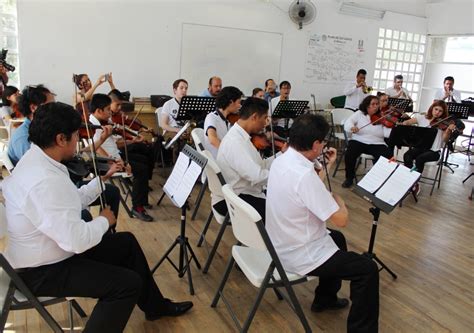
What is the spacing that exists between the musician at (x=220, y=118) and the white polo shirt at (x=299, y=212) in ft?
5.14

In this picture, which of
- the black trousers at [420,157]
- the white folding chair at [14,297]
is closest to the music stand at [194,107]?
the black trousers at [420,157]

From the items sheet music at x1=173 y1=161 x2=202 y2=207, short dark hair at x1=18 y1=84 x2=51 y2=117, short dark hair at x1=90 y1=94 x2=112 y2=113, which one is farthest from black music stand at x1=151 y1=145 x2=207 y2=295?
short dark hair at x1=90 y1=94 x2=112 y2=113

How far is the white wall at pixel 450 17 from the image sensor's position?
7.54m

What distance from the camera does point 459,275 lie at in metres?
2.90

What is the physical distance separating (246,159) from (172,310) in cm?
98

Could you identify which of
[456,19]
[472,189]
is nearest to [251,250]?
[472,189]

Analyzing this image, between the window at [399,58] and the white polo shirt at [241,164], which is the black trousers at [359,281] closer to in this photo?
the white polo shirt at [241,164]

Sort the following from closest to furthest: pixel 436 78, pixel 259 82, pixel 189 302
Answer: pixel 189 302
pixel 259 82
pixel 436 78

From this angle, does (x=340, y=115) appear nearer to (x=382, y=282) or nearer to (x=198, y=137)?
(x=198, y=137)

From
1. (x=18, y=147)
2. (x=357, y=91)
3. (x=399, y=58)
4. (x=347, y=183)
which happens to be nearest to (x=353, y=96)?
(x=357, y=91)

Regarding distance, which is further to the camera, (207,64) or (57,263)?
(207,64)

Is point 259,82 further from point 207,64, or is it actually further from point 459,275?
point 459,275

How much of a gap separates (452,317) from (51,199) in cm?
224

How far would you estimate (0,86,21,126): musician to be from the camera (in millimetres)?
4191
